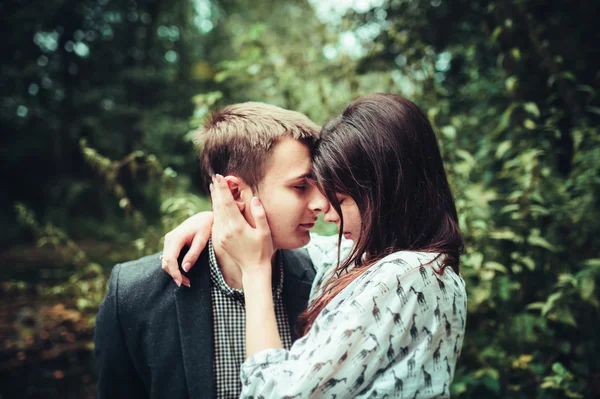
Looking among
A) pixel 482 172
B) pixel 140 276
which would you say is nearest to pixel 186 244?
pixel 140 276

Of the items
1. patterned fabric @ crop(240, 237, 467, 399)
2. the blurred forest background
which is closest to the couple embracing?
patterned fabric @ crop(240, 237, 467, 399)

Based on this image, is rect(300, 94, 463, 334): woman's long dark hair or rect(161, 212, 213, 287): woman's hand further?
rect(161, 212, 213, 287): woman's hand

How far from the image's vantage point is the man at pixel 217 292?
186 centimetres

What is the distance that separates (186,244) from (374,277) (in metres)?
0.89

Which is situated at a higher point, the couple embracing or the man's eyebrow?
the man's eyebrow

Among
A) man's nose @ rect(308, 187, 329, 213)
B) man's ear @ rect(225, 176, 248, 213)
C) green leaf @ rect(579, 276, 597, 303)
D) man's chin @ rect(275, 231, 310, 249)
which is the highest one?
man's ear @ rect(225, 176, 248, 213)

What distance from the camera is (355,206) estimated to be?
70.4 inches

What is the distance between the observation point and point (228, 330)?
1.95 metres

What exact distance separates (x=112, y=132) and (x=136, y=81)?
1707 millimetres

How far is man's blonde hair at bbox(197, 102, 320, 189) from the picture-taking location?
2049mm

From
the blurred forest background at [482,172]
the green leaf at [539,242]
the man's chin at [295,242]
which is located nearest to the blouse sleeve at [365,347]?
the man's chin at [295,242]

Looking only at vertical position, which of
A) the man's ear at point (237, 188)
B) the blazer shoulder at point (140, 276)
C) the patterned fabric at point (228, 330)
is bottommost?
the patterned fabric at point (228, 330)

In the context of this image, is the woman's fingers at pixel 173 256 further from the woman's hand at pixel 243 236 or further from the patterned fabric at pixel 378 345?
the patterned fabric at pixel 378 345

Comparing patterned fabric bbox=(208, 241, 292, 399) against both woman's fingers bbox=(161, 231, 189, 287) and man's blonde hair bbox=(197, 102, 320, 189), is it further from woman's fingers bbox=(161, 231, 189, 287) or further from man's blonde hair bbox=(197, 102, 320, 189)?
man's blonde hair bbox=(197, 102, 320, 189)
